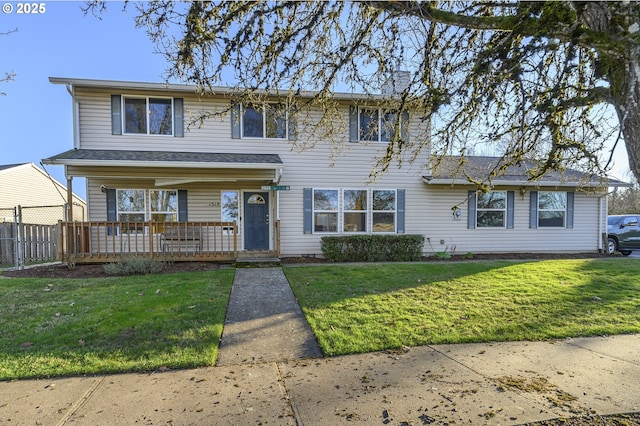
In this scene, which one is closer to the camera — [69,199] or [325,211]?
[69,199]

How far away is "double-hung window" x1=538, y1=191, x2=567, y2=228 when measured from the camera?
1283 centimetres

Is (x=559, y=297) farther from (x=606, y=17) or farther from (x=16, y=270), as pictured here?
(x=16, y=270)

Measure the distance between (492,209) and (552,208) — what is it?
8.39 ft

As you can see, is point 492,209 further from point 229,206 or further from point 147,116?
point 147,116

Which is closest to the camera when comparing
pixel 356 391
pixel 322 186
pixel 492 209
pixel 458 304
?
pixel 356 391

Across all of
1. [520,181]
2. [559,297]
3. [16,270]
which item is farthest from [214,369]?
[520,181]

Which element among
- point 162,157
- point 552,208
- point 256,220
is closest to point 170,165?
point 162,157

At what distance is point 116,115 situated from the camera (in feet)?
33.4

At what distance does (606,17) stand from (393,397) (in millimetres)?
3867

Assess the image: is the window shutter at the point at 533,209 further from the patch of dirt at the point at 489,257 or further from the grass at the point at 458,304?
the grass at the point at 458,304

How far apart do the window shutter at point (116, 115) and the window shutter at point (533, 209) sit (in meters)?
14.4

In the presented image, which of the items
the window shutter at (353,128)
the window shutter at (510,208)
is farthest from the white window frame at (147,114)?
the window shutter at (510,208)

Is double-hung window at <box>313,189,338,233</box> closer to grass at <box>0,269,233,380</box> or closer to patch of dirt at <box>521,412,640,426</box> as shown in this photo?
grass at <box>0,269,233,380</box>

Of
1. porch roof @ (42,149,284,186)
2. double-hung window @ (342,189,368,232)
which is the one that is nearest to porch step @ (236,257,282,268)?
porch roof @ (42,149,284,186)
